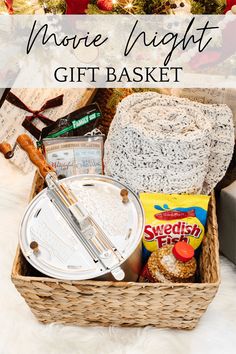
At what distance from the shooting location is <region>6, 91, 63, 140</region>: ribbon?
42.5 inches

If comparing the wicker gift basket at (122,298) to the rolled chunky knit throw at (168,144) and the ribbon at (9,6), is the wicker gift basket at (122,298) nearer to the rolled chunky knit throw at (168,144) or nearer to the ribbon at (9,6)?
the rolled chunky knit throw at (168,144)

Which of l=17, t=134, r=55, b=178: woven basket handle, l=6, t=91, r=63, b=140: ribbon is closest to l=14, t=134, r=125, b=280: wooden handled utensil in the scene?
l=17, t=134, r=55, b=178: woven basket handle

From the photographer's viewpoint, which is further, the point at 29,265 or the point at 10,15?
the point at 10,15

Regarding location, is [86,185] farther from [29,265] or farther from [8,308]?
[8,308]

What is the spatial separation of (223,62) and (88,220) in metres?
0.49

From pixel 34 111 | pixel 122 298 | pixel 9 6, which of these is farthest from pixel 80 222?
pixel 9 6

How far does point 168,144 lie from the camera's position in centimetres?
75

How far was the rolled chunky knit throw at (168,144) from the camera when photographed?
76 cm

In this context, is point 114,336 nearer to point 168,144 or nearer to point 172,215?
point 172,215

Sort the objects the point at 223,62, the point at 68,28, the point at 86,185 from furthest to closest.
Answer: the point at 68,28
the point at 223,62
the point at 86,185

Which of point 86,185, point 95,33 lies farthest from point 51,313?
point 95,33

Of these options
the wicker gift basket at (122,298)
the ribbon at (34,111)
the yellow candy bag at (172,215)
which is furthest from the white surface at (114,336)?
the ribbon at (34,111)

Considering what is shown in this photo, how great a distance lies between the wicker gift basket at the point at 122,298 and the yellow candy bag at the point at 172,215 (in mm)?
36

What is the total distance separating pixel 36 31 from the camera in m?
1.17
